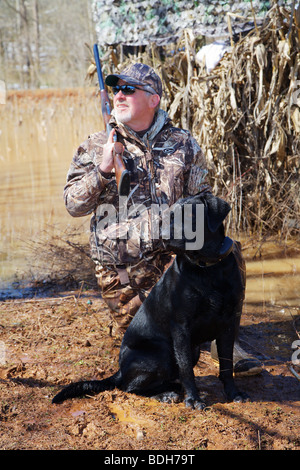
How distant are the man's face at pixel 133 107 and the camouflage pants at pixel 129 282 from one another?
37.7 inches

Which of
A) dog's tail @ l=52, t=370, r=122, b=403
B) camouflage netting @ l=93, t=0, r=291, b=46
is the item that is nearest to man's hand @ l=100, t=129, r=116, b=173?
dog's tail @ l=52, t=370, r=122, b=403

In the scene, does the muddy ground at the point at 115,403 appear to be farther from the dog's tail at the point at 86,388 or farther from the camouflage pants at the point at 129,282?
the camouflage pants at the point at 129,282

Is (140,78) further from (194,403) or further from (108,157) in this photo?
(194,403)

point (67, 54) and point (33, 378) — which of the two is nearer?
point (33, 378)

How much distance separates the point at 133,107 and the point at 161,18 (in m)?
4.62

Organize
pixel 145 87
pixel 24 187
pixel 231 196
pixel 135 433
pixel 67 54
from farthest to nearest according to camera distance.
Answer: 1. pixel 67 54
2. pixel 24 187
3. pixel 231 196
4. pixel 145 87
5. pixel 135 433

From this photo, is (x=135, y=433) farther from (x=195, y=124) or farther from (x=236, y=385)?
(x=195, y=124)

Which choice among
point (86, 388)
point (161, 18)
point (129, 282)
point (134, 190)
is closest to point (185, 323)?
point (86, 388)

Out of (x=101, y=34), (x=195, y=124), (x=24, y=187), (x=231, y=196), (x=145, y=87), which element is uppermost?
(x=101, y=34)

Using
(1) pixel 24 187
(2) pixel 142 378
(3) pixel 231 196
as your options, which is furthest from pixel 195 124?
(1) pixel 24 187

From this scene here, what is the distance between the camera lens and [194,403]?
114 inches

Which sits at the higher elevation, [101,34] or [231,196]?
[101,34]

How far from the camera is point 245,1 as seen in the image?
694 centimetres

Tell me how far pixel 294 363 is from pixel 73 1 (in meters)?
32.6
